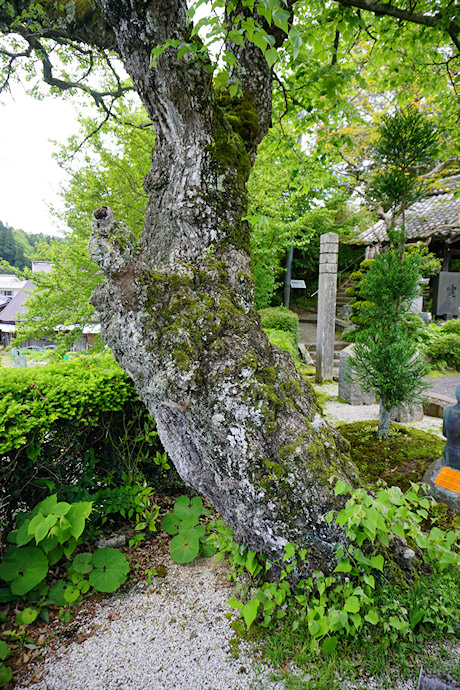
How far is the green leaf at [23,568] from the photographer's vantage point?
85.3 inches

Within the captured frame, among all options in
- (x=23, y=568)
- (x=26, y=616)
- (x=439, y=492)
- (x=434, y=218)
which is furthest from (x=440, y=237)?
(x=26, y=616)

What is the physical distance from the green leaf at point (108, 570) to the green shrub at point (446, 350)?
9026 mm

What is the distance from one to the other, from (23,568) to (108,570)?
0.52 metres

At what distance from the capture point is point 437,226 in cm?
1148

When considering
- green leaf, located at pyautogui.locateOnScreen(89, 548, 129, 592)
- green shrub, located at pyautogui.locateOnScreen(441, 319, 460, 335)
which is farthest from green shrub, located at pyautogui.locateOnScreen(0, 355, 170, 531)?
green shrub, located at pyautogui.locateOnScreen(441, 319, 460, 335)

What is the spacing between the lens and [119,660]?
1.98 metres

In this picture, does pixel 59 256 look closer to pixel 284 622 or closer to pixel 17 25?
pixel 17 25

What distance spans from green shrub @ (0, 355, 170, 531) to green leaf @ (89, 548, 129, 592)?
475 millimetres

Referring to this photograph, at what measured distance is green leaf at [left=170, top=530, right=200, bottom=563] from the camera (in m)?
2.53

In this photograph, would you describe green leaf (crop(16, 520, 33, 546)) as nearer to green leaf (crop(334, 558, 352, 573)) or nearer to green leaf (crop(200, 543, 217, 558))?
green leaf (crop(200, 543, 217, 558))

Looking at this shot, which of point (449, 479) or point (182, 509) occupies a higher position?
point (449, 479)

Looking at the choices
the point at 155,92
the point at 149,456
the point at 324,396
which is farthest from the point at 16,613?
the point at 324,396

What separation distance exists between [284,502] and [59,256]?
609 centimetres

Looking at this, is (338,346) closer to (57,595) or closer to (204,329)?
(204,329)
